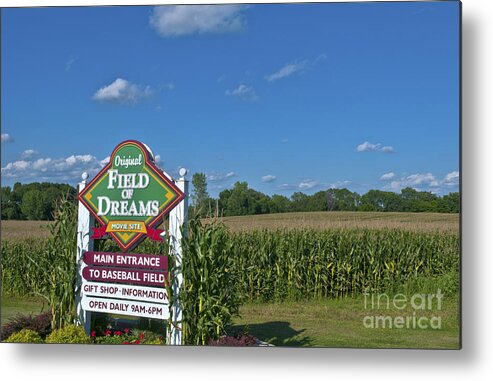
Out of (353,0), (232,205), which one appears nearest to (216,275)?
(353,0)

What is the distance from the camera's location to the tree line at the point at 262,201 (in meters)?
9.90

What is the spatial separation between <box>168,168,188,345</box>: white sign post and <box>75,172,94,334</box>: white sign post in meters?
1.11

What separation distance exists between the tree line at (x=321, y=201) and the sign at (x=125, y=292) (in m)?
3.58

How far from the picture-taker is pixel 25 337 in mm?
7148

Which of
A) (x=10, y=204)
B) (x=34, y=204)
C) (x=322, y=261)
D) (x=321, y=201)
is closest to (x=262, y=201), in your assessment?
(x=321, y=201)

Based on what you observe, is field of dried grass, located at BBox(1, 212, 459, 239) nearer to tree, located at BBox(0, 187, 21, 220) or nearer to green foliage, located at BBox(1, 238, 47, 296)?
green foliage, located at BBox(1, 238, 47, 296)

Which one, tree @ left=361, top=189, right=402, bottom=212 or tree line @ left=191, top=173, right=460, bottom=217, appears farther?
tree @ left=361, top=189, right=402, bottom=212

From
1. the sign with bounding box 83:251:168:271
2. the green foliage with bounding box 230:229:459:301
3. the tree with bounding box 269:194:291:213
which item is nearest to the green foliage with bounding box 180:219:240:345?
the sign with bounding box 83:251:168:271

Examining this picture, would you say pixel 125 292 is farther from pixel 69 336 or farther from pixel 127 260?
pixel 69 336

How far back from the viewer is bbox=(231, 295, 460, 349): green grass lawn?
7.71m

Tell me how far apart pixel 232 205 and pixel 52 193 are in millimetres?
3488

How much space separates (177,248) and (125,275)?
2.29 feet

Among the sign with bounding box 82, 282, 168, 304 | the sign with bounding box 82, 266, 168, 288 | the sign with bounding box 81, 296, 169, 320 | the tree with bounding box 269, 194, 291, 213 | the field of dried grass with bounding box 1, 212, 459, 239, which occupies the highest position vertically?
the tree with bounding box 269, 194, 291, 213

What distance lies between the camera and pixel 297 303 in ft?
36.0
